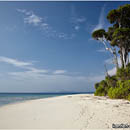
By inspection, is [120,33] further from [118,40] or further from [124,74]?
[124,74]

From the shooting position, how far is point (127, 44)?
1609cm

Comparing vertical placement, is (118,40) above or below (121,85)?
above

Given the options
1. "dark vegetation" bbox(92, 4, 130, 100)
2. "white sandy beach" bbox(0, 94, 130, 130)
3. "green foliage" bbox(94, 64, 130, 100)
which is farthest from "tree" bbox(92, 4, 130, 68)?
"white sandy beach" bbox(0, 94, 130, 130)

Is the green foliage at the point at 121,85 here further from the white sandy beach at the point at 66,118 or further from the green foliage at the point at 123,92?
the white sandy beach at the point at 66,118

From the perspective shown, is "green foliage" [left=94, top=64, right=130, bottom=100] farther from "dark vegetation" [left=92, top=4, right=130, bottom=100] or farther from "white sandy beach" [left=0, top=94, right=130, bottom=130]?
"white sandy beach" [left=0, top=94, right=130, bottom=130]

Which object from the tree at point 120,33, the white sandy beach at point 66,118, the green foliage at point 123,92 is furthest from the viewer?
the tree at point 120,33

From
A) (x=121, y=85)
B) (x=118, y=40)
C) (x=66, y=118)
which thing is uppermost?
(x=118, y=40)

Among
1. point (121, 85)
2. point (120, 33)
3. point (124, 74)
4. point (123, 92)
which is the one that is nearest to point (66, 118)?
point (123, 92)

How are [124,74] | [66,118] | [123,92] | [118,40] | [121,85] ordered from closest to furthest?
1. [66,118]
2. [123,92]
3. [121,85]
4. [124,74]
5. [118,40]

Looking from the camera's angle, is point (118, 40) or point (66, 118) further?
point (118, 40)

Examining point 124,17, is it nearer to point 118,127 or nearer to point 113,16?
point 113,16

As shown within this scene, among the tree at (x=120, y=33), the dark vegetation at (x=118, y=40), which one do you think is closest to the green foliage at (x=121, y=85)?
the dark vegetation at (x=118, y=40)

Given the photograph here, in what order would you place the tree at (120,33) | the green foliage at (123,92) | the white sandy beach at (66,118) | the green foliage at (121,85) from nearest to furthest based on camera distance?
the white sandy beach at (66,118) < the green foliage at (123,92) < the green foliage at (121,85) < the tree at (120,33)

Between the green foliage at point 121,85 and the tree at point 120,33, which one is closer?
the green foliage at point 121,85
